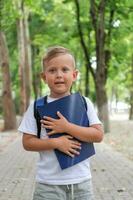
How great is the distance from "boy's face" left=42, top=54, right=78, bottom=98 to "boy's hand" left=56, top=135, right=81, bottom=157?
29cm

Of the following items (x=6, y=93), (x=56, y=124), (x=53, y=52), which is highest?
(x=53, y=52)

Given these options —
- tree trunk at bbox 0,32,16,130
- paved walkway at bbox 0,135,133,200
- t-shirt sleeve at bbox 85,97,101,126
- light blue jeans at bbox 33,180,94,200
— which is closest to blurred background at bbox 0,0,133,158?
tree trunk at bbox 0,32,16,130

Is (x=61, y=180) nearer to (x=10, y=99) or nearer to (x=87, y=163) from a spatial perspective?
(x=87, y=163)

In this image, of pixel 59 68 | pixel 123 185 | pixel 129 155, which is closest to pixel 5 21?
pixel 129 155

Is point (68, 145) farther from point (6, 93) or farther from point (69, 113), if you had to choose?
point (6, 93)

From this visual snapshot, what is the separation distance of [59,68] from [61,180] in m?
0.71

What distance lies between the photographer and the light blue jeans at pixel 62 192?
3650 millimetres

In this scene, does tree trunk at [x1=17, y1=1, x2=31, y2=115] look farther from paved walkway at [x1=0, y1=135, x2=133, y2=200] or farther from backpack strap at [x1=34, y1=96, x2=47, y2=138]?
backpack strap at [x1=34, y1=96, x2=47, y2=138]

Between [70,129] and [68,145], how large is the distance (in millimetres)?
99

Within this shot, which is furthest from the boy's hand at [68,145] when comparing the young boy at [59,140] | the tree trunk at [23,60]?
the tree trunk at [23,60]

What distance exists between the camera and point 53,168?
12.0 ft

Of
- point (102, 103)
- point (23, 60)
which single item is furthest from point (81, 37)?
point (23, 60)

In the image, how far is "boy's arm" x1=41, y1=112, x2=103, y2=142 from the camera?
358cm

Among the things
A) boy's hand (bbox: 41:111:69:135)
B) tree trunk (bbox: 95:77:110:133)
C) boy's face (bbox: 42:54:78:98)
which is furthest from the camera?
tree trunk (bbox: 95:77:110:133)
